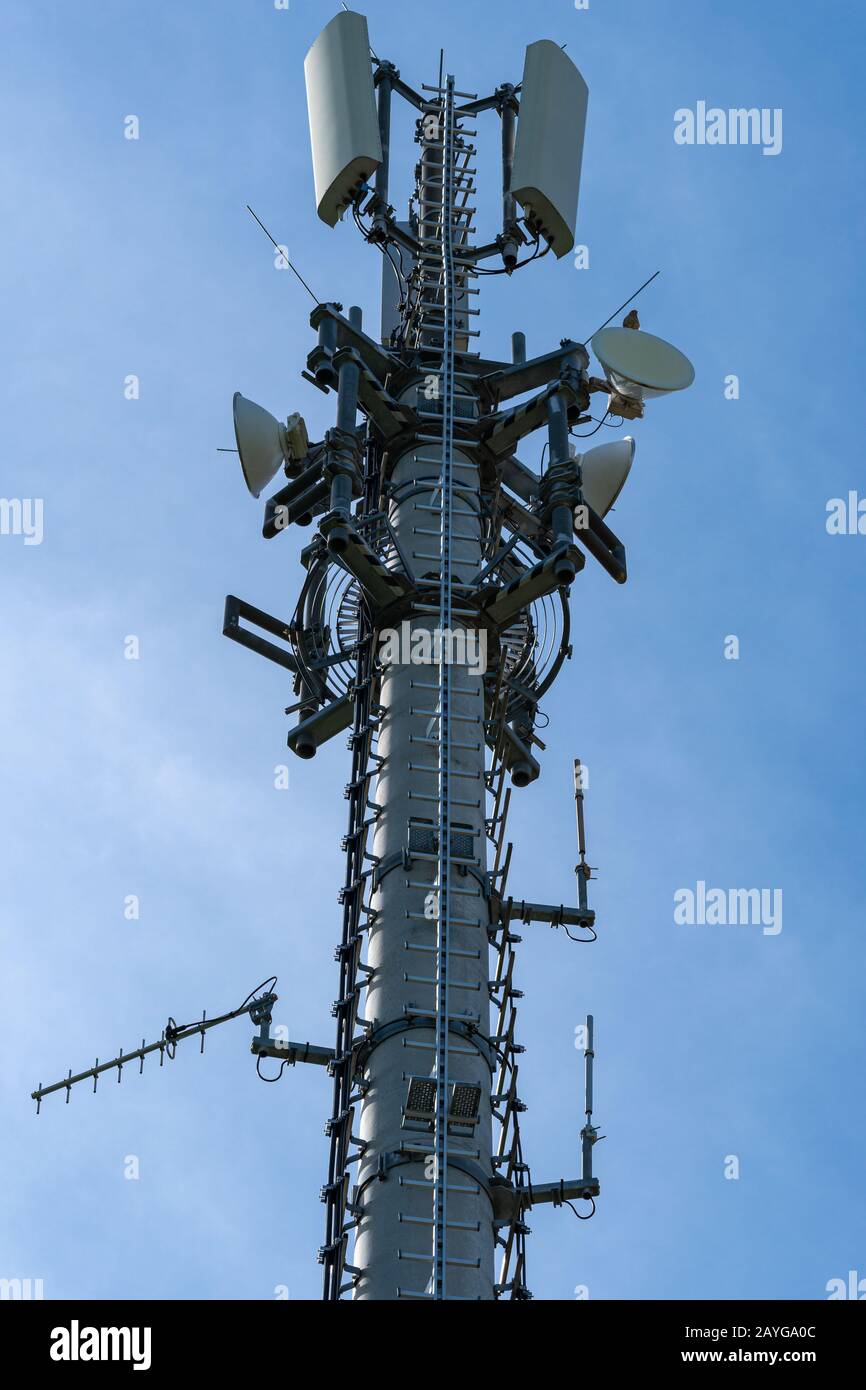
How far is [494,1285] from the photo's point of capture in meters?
26.8

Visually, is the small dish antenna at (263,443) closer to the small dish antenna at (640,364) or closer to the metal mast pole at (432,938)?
the metal mast pole at (432,938)

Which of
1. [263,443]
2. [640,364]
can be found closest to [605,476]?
[640,364]

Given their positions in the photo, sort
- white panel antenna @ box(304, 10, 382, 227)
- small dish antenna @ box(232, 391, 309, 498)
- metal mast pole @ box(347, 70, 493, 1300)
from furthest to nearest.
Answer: white panel antenna @ box(304, 10, 382, 227)
small dish antenna @ box(232, 391, 309, 498)
metal mast pole @ box(347, 70, 493, 1300)

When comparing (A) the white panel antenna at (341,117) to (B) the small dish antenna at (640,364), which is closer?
(B) the small dish antenna at (640,364)

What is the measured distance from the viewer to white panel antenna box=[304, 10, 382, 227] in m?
37.6

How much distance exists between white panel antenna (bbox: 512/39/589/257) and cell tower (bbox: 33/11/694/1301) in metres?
0.06

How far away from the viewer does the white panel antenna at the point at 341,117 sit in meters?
37.6

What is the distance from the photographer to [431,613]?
107 ft

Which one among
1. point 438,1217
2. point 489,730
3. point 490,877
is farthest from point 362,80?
point 438,1217

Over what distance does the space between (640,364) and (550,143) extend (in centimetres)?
514

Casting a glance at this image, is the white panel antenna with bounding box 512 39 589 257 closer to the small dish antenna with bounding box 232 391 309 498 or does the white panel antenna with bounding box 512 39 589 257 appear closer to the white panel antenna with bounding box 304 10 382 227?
the white panel antenna with bounding box 304 10 382 227

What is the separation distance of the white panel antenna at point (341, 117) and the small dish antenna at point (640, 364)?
540 cm

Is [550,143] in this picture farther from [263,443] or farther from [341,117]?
[263,443]
